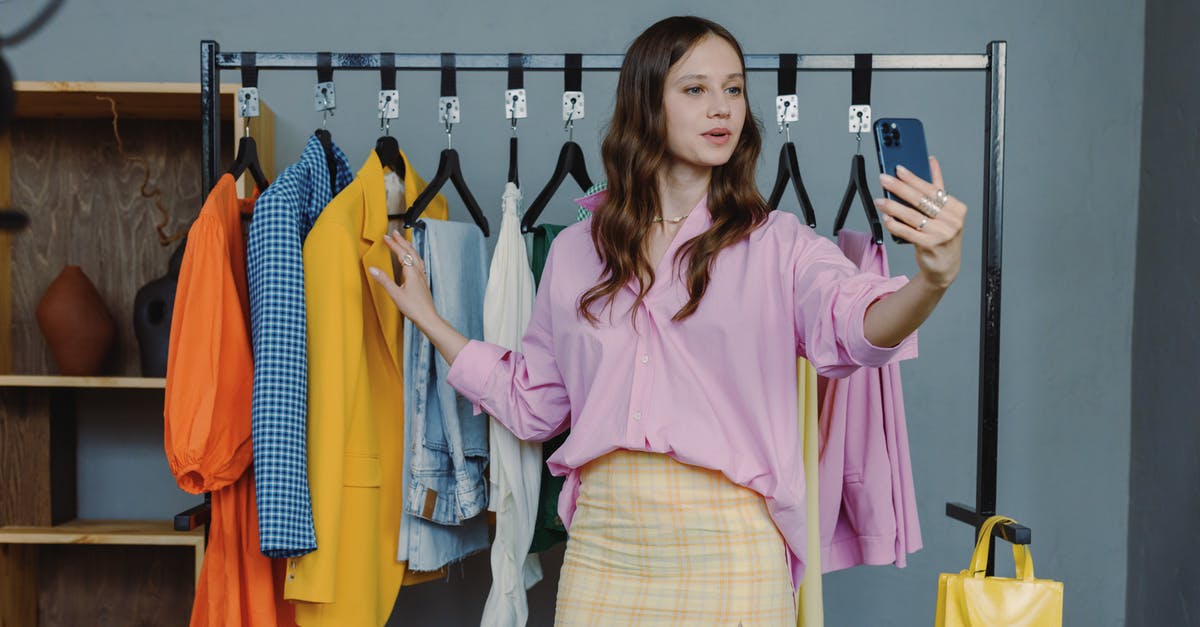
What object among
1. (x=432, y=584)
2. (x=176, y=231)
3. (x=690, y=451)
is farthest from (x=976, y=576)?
(x=176, y=231)

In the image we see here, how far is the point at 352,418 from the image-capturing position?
183 cm

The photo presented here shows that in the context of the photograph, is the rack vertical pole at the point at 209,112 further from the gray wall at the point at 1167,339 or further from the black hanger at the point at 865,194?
the gray wall at the point at 1167,339

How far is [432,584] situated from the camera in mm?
2838

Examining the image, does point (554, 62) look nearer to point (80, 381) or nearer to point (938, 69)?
point (938, 69)

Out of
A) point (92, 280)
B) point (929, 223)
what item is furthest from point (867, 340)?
point (92, 280)

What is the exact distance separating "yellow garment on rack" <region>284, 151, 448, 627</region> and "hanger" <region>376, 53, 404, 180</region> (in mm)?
98

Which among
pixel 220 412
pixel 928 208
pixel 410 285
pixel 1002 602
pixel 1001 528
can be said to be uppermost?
pixel 928 208

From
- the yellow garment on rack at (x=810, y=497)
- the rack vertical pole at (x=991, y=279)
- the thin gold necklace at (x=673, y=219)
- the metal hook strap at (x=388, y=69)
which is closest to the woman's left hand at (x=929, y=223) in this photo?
the thin gold necklace at (x=673, y=219)

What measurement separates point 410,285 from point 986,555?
48.9 inches

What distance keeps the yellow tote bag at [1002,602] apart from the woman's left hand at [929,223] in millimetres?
823

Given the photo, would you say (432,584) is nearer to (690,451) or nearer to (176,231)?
(176,231)

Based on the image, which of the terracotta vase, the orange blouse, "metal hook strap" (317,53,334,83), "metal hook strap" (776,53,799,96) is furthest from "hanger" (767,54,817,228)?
the terracotta vase

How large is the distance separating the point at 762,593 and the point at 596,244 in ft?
2.15

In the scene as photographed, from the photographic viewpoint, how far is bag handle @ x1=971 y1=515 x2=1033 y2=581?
5.69 feet
